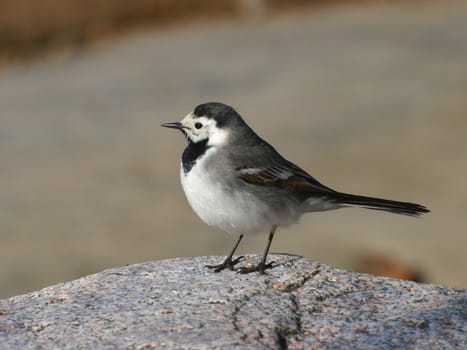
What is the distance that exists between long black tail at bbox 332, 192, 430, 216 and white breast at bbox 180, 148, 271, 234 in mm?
550

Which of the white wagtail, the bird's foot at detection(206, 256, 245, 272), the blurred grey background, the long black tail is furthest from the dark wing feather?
the blurred grey background

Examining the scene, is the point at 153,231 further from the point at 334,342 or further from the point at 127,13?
the point at 127,13

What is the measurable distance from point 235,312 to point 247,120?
42.3 feet

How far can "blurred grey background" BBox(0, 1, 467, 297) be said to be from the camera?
14.5 metres

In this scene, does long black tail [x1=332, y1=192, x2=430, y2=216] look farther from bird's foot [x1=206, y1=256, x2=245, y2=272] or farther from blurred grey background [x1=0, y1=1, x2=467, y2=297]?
blurred grey background [x1=0, y1=1, x2=467, y2=297]

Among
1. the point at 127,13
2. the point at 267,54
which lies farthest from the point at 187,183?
the point at 127,13

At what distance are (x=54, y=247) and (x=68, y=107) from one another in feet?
21.2

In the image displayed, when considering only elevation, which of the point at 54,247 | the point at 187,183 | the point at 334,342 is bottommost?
the point at 54,247

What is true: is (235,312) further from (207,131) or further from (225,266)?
(207,131)

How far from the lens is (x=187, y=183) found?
7.08 meters

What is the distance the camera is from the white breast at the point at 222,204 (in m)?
6.97

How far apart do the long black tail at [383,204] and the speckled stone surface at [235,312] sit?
1.73ft

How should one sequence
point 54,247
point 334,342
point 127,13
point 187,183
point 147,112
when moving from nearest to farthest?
point 334,342 < point 187,183 < point 54,247 < point 147,112 < point 127,13

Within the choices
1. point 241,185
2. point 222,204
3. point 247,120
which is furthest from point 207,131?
point 247,120
